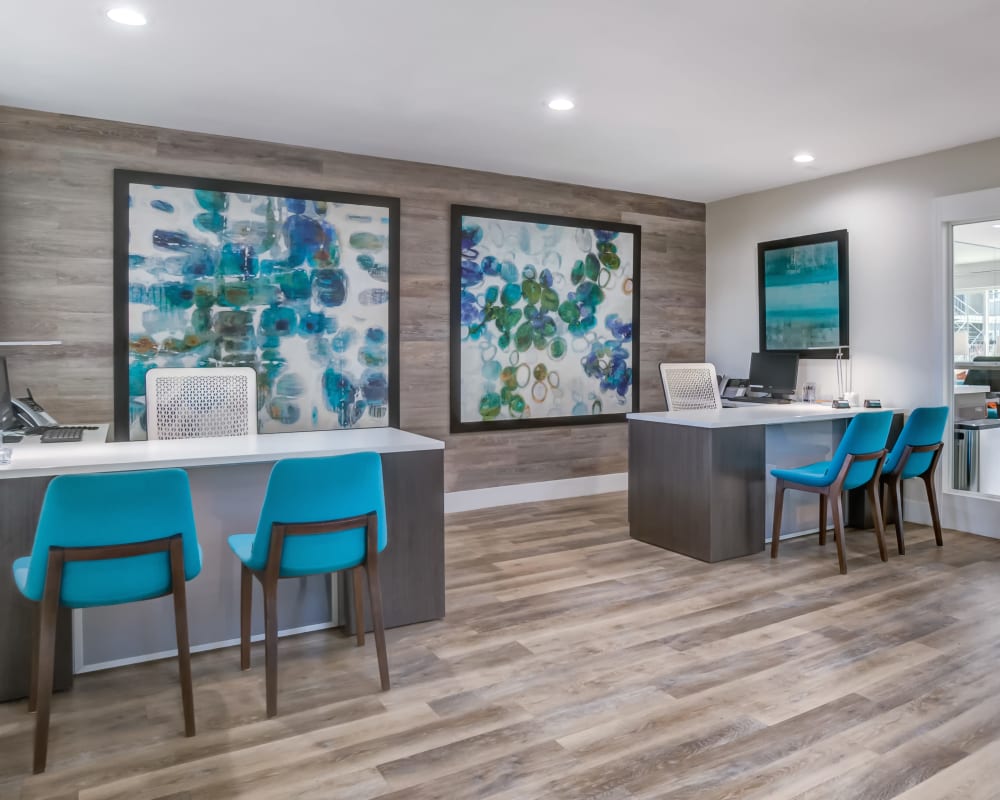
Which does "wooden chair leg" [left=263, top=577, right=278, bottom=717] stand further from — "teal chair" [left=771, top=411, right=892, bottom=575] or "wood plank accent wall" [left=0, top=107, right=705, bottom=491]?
"teal chair" [left=771, top=411, right=892, bottom=575]

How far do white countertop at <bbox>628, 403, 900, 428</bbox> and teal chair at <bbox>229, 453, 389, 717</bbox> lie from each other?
86.8 inches

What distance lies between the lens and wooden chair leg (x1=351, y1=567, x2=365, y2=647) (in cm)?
265

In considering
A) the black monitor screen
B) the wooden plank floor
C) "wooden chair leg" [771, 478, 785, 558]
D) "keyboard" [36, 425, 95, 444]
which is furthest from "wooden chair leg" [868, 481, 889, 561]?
the black monitor screen

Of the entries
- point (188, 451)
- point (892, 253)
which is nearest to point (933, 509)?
point (892, 253)

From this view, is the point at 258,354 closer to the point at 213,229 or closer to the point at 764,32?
the point at 213,229

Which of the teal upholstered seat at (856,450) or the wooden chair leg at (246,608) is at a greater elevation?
the teal upholstered seat at (856,450)

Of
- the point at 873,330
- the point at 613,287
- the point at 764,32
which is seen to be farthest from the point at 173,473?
the point at 873,330

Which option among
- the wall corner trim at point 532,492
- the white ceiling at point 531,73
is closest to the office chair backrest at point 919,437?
the white ceiling at point 531,73

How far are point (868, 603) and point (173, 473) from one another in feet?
10.2

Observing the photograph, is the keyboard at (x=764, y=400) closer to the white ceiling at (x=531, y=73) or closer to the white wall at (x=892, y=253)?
the white wall at (x=892, y=253)

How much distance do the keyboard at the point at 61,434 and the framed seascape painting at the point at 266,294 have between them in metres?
0.82

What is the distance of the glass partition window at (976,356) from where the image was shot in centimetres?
466

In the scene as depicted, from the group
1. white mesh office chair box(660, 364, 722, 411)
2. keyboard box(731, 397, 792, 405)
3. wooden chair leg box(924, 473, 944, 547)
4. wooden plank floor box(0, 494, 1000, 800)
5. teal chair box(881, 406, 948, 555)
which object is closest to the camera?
wooden plank floor box(0, 494, 1000, 800)

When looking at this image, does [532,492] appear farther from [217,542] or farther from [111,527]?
[111,527]
